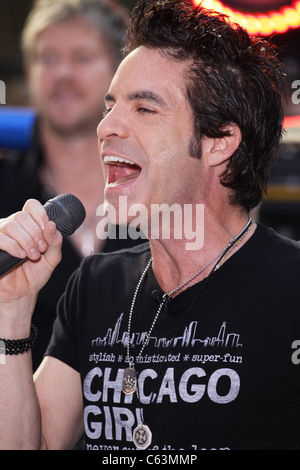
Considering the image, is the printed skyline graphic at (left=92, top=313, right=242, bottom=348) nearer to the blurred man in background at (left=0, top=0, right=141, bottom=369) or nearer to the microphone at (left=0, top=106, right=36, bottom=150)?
the blurred man in background at (left=0, top=0, right=141, bottom=369)

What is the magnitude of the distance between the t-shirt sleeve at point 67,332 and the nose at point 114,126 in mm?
488

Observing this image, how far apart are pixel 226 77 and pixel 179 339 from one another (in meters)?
0.75

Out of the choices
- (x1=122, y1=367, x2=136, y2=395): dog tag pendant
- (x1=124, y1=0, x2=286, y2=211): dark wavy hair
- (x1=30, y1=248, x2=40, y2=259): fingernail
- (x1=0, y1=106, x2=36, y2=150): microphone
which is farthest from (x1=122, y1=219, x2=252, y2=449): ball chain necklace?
(x1=0, y1=106, x2=36, y2=150): microphone

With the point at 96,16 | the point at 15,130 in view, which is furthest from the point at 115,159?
the point at 15,130

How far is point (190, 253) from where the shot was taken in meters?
2.02

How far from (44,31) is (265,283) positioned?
1891mm

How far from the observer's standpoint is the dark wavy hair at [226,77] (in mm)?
2018

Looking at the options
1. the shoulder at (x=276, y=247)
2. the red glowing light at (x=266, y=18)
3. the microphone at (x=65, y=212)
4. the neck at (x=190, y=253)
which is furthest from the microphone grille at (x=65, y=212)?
Result: the red glowing light at (x=266, y=18)

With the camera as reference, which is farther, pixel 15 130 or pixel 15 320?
pixel 15 130

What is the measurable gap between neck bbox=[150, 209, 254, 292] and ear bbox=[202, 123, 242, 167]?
0.55 ft

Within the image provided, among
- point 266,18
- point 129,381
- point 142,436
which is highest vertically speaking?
point 266,18

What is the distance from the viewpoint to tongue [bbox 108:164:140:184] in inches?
79.3

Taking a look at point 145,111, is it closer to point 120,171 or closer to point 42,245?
point 120,171

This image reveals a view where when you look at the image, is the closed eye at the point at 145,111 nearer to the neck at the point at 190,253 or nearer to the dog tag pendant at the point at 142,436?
the neck at the point at 190,253
